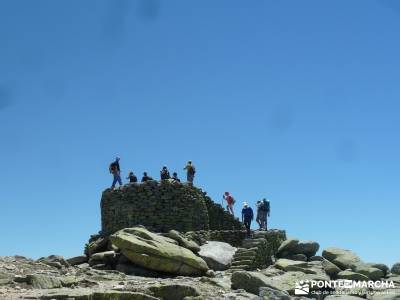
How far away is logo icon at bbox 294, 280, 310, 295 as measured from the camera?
20875 mm

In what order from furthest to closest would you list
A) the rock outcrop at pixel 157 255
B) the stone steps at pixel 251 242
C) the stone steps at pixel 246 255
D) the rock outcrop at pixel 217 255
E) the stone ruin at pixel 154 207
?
the stone ruin at pixel 154 207 < the stone steps at pixel 251 242 < the stone steps at pixel 246 255 < the rock outcrop at pixel 217 255 < the rock outcrop at pixel 157 255

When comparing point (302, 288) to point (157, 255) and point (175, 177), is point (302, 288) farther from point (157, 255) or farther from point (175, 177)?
point (175, 177)

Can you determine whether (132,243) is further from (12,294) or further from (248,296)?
(12,294)

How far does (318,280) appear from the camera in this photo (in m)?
22.5

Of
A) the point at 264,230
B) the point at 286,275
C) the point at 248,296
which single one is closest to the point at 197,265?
the point at 286,275

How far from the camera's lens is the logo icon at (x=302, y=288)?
2088 cm

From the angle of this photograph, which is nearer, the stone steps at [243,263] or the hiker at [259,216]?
the stone steps at [243,263]

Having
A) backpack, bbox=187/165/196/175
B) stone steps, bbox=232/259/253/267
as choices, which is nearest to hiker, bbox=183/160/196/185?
backpack, bbox=187/165/196/175

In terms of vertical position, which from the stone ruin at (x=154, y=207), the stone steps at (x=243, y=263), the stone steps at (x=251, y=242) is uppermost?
the stone ruin at (x=154, y=207)

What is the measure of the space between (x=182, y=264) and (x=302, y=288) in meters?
4.90

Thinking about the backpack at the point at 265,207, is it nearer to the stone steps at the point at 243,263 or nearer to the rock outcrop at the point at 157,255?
the stone steps at the point at 243,263

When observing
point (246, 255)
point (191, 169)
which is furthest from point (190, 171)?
point (246, 255)

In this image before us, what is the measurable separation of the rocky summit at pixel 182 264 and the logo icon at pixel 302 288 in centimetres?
5

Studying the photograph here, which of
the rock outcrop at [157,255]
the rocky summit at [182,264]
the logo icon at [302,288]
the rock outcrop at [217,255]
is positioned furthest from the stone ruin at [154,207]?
the logo icon at [302,288]
